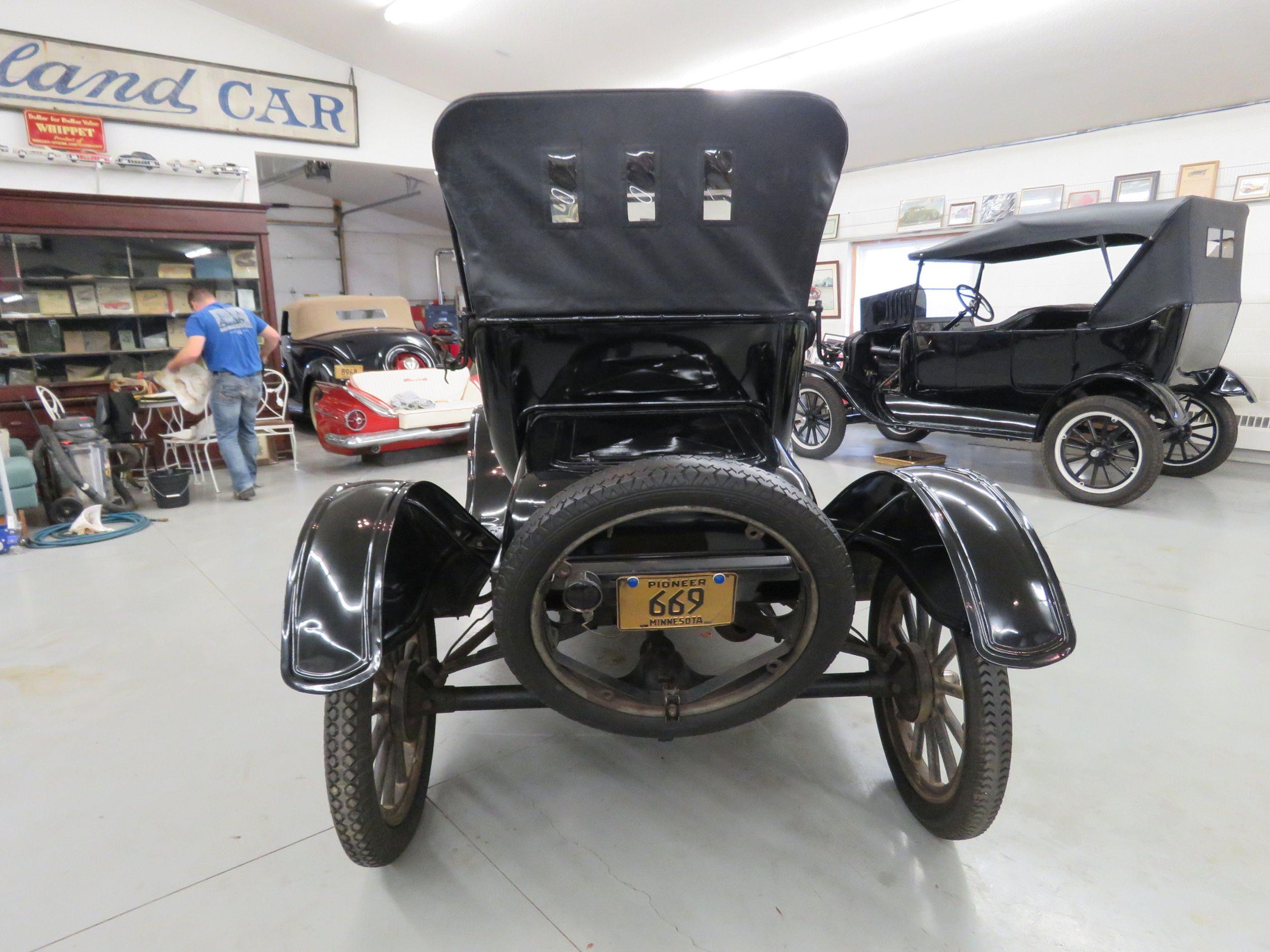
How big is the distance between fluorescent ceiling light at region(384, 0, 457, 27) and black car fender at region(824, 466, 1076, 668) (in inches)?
290

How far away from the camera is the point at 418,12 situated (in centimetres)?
723

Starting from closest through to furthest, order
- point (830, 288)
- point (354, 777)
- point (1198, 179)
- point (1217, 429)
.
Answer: point (354, 777) < point (1217, 429) < point (1198, 179) < point (830, 288)

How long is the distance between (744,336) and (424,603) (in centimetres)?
122

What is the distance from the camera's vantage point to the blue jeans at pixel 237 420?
563cm

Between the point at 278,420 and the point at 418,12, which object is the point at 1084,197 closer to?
the point at 418,12

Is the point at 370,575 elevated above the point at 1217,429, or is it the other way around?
the point at 370,575

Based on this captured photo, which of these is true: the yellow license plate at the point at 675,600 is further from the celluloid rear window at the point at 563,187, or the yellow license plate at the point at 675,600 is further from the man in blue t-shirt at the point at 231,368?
the man in blue t-shirt at the point at 231,368

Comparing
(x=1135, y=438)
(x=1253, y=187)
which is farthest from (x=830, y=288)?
(x=1135, y=438)

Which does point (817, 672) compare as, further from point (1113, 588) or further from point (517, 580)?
point (1113, 588)

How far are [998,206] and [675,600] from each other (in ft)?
26.9

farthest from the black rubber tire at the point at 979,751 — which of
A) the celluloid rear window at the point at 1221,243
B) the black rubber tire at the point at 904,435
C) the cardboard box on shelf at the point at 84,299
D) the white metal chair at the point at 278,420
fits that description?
the cardboard box on shelf at the point at 84,299

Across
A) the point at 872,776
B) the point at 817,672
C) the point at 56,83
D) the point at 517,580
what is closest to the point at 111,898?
the point at 517,580

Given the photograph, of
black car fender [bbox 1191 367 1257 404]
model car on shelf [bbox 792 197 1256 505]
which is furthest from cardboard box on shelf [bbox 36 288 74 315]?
black car fender [bbox 1191 367 1257 404]

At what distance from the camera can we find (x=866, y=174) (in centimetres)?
920
